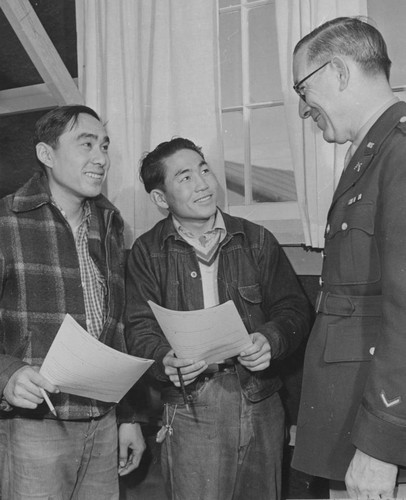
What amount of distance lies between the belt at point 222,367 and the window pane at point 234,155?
981 millimetres

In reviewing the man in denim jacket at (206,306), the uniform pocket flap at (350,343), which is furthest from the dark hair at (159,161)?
the uniform pocket flap at (350,343)

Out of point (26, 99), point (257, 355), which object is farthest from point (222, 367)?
point (26, 99)

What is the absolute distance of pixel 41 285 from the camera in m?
2.03

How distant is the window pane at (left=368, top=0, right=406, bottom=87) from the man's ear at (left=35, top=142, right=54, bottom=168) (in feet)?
4.57

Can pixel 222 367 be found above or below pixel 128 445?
above

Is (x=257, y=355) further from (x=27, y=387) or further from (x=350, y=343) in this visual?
(x=27, y=387)

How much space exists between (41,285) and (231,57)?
1.45m

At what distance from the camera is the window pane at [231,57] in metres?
2.81

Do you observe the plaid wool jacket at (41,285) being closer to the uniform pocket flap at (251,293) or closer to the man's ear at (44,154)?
the man's ear at (44,154)

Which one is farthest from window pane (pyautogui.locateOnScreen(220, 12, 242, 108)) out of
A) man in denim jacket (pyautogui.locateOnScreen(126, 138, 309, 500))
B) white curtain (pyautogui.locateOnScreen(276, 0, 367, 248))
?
man in denim jacket (pyautogui.locateOnScreen(126, 138, 309, 500))

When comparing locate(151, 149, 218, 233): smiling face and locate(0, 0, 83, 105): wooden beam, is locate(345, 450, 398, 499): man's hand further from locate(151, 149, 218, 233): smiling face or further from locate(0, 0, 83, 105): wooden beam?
locate(0, 0, 83, 105): wooden beam

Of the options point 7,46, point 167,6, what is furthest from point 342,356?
point 7,46

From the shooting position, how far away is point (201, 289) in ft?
7.24

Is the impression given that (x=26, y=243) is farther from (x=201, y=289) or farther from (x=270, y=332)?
(x=270, y=332)
